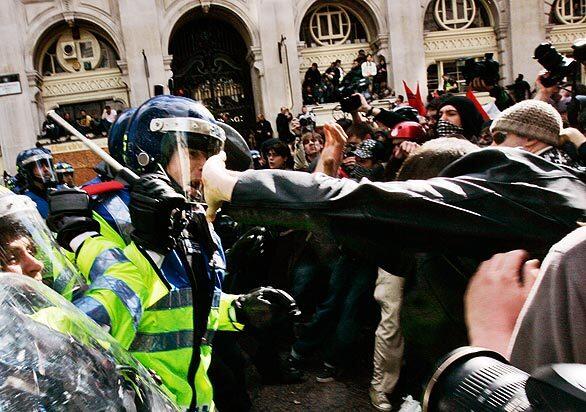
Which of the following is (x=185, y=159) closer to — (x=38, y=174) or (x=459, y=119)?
(x=459, y=119)

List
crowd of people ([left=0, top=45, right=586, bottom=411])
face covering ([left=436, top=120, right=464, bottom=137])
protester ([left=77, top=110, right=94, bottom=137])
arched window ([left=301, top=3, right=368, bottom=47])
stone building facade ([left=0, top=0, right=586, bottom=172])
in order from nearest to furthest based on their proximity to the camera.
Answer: crowd of people ([left=0, top=45, right=586, bottom=411]) < face covering ([left=436, top=120, right=464, bottom=137]) < protester ([left=77, top=110, right=94, bottom=137]) < stone building facade ([left=0, top=0, right=586, bottom=172]) < arched window ([left=301, top=3, right=368, bottom=47])

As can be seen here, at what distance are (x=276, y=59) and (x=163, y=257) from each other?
18319 mm

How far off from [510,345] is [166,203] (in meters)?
1.13

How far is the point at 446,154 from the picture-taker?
2139mm

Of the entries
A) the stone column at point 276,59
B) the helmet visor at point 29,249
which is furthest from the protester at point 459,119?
the stone column at point 276,59

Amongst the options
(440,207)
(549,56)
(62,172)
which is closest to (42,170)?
(62,172)

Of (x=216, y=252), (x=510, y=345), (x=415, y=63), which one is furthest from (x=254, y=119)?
(x=510, y=345)

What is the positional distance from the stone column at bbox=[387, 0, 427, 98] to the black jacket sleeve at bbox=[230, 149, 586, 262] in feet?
63.3

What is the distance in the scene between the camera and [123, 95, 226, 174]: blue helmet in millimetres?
2182

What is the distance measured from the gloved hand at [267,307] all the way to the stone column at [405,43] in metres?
18.7

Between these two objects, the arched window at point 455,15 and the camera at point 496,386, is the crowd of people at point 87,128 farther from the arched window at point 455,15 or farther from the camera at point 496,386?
the camera at point 496,386

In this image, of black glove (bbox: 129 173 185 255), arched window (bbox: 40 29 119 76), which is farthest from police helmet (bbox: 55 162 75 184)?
arched window (bbox: 40 29 119 76)

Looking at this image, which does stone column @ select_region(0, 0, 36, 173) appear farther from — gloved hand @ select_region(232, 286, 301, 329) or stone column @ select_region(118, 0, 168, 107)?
gloved hand @ select_region(232, 286, 301, 329)

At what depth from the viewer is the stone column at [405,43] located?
20000 millimetres
